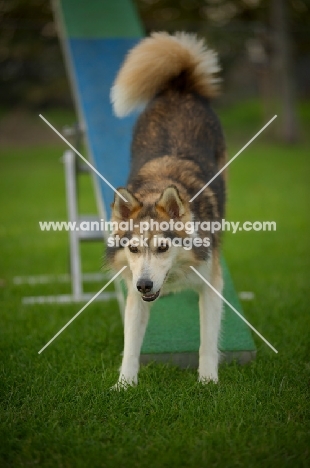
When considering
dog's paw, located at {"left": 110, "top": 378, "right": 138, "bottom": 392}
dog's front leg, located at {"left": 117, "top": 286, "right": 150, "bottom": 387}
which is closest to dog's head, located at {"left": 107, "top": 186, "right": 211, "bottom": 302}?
dog's front leg, located at {"left": 117, "top": 286, "right": 150, "bottom": 387}

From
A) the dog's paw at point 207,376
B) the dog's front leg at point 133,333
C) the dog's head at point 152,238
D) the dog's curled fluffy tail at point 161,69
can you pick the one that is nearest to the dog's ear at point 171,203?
the dog's head at point 152,238

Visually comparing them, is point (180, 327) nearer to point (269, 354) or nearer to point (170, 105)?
point (269, 354)

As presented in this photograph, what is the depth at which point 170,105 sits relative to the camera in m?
5.67

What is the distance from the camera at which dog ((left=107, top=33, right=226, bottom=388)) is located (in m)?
3.99

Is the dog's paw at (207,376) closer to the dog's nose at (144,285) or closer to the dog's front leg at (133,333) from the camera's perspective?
the dog's front leg at (133,333)

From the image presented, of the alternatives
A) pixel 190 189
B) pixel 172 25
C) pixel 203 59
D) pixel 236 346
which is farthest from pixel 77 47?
pixel 172 25

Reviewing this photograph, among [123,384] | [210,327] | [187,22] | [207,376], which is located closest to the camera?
[123,384]

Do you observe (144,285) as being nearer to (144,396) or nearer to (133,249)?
(133,249)

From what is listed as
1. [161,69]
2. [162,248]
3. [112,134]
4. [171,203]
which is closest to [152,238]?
[162,248]

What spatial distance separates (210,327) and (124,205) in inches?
42.1

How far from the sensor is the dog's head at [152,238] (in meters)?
3.87

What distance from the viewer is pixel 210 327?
4449 mm

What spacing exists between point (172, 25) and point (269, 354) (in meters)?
15.6

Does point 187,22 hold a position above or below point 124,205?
above
